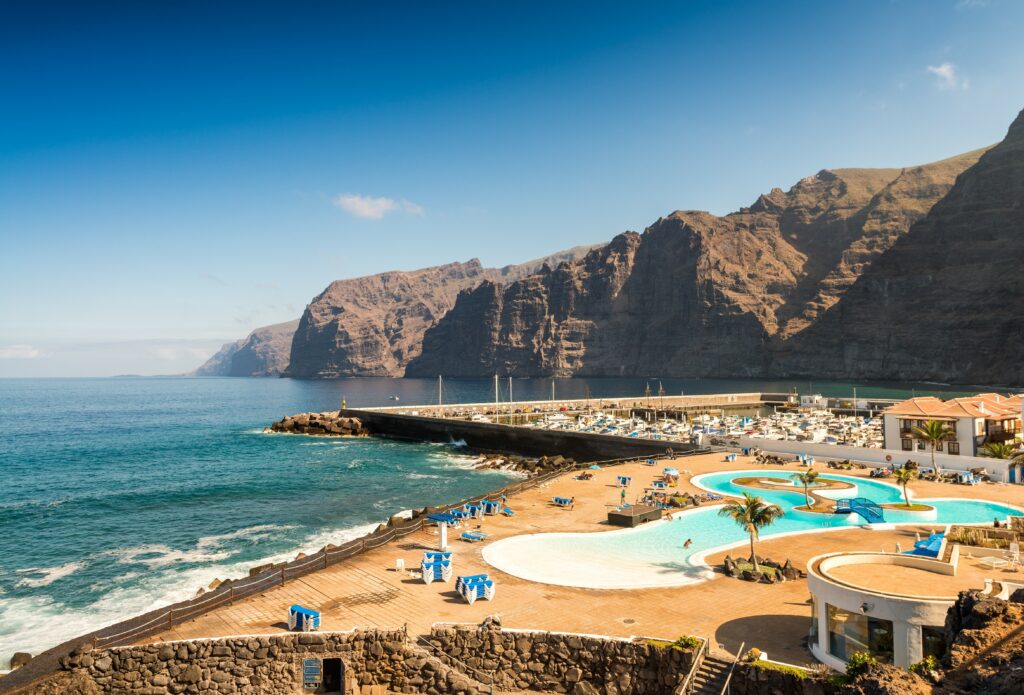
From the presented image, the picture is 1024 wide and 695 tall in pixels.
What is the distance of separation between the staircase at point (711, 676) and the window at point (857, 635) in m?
2.84

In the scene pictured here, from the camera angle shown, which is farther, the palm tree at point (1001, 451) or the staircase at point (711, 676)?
the palm tree at point (1001, 451)

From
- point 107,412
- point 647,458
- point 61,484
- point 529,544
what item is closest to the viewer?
point 529,544

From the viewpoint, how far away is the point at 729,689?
15648 mm

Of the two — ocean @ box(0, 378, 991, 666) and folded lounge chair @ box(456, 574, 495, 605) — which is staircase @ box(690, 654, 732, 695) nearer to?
folded lounge chair @ box(456, 574, 495, 605)

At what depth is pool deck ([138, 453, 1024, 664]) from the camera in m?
18.9

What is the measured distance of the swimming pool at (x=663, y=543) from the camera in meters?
24.2

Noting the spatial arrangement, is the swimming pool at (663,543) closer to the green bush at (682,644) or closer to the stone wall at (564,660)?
the stone wall at (564,660)

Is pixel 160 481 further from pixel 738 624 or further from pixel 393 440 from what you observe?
pixel 738 624

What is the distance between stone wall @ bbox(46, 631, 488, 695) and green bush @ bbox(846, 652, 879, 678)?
9817mm

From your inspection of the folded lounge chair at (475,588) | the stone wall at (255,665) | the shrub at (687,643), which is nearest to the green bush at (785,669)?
the shrub at (687,643)

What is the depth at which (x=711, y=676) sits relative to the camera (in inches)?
632

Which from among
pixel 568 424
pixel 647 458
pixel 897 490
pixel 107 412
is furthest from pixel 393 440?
pixel 107 412

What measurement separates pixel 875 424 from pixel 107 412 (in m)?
168

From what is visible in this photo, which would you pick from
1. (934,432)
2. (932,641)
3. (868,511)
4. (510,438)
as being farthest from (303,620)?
(510,438)
